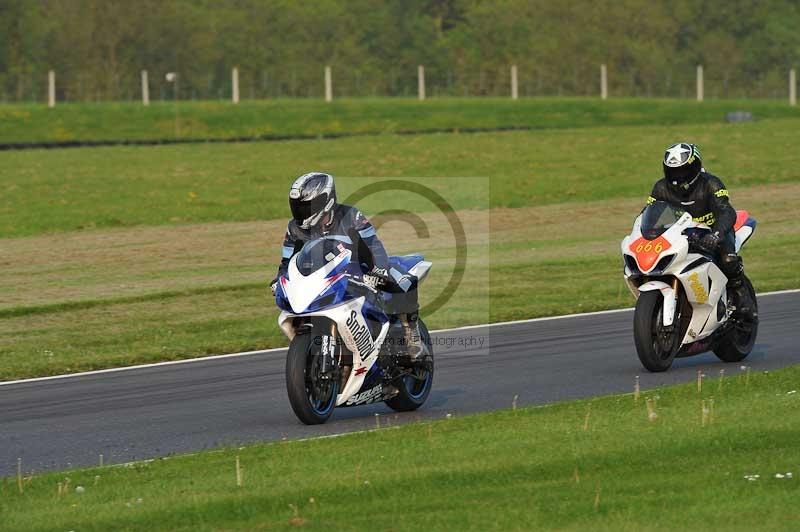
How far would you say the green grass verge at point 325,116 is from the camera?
157ft

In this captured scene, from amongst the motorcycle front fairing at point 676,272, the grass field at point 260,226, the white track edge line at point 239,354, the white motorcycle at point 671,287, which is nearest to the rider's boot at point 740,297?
the white motorcycle at point 671,287

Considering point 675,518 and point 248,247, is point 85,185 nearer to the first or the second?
point 248,247

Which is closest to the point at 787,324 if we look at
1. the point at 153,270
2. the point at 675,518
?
the point at 675,518

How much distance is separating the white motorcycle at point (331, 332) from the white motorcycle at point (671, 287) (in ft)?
8.17

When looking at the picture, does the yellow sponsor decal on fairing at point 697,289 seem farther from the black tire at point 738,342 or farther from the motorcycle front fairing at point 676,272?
the black tire at point 738,342

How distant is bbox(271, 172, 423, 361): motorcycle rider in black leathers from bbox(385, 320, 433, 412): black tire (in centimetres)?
50

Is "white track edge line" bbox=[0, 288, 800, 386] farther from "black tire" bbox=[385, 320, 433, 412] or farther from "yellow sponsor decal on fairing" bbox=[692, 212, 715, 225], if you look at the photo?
"yellow sponsor decal on fairing" bbox=[692, 212, 715, 225]

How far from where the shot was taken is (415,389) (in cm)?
1120

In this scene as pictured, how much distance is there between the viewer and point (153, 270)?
23.0m

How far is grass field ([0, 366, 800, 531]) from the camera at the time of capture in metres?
7.31

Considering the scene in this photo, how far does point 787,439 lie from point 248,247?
1765 centimetres

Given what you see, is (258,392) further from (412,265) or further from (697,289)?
(697,289)

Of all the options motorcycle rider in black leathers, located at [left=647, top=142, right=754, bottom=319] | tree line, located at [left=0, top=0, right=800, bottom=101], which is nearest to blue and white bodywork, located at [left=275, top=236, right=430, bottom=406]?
motorcycle rider in black leathers, located at [left=647, top=142, right=754, bottom=319]

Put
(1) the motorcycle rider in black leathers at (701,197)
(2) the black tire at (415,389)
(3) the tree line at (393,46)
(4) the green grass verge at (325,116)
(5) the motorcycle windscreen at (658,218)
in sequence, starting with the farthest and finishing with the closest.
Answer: (3) the tree line at (393,46)
(4) the green grass verge at (325,116)
(1) the motorcycle rider in black leathers at (701,197)
(5) the motorcycle windscreen at (658,218)
(2) the black tire at (415,389)
